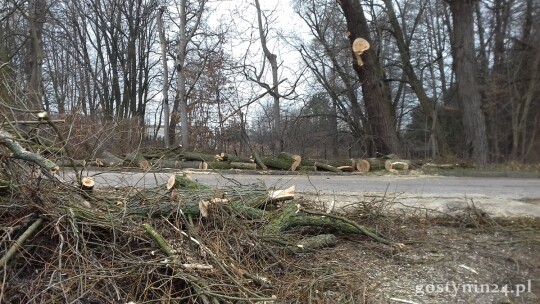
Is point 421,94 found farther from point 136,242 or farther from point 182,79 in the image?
point 136,242

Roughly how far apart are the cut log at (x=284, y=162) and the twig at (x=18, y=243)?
8.64m

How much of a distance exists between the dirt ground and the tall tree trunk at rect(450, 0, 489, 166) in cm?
980

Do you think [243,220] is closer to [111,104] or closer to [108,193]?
[108,193]

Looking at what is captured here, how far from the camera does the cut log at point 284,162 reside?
12047mm

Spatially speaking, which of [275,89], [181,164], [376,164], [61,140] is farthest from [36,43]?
[61,140]

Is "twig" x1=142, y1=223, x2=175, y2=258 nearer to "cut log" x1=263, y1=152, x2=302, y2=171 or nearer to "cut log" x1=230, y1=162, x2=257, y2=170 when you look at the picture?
"cut log" x1=263, y1=152, x2=302, y2=171

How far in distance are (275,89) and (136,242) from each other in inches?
713

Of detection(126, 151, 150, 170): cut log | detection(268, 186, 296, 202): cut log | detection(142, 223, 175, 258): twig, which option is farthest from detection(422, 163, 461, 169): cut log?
detection(142, 223, 175, 258): twig

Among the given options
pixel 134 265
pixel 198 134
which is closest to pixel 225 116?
pixel 198 134

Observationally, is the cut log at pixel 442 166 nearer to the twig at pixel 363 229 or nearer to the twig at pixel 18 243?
the twig at pixel 363 229

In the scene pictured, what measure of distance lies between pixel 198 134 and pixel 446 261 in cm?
1833

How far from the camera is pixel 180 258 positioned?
357 centimetres

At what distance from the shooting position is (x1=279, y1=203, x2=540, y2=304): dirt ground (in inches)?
147

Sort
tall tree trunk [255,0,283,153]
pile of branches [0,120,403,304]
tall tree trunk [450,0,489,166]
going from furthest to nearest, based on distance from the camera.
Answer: tall tree trunk [255,0,283,153]
tall tree trunk [450,0,489,166]
pile of branches [0,120,403,304]
